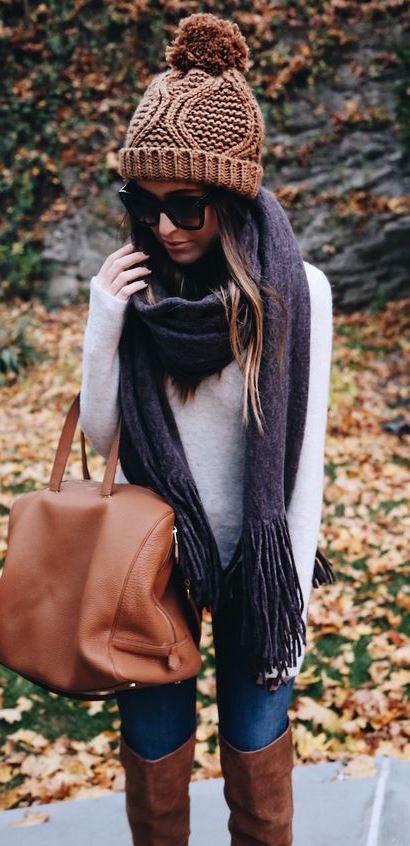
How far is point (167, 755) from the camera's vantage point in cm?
172

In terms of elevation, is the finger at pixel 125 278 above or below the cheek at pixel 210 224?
below

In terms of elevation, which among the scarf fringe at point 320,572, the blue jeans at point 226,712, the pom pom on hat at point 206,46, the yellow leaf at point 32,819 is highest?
the pom pom on hat at point 206,46

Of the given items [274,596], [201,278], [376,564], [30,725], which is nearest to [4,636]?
[274,596]

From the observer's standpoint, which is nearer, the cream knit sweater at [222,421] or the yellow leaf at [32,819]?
the cream knit sweater at [222,421]

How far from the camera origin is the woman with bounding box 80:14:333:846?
161cm

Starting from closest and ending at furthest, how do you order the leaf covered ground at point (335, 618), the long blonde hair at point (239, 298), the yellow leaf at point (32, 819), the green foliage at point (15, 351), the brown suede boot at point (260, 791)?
the long blonde hair at point (239, 298) → the brown suede boot at point (260, 791) → the yellow leaf at point (32, 819) → the leaf covered ground at point (335, 618) → the green foliage at point (15, 351)

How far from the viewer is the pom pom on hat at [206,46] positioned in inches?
62.2

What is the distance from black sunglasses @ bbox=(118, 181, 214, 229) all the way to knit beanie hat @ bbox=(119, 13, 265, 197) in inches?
1.9

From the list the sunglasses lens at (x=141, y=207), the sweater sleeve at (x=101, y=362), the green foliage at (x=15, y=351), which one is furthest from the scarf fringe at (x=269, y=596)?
the green foliage at (x=15, y=351)

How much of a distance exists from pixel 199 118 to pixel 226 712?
1.34m

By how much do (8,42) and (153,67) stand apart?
5.27 ft

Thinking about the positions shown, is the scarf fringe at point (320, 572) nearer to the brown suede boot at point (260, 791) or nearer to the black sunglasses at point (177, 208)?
the brown suede boot at point (260, 791)

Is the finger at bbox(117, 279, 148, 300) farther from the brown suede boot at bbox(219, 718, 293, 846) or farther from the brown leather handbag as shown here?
the brown suede boot at bbox(219, 718, 293, 846)

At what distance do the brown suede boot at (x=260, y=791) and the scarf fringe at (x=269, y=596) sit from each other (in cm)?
18
